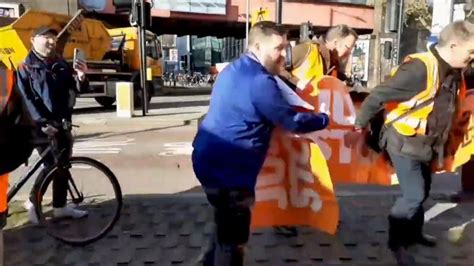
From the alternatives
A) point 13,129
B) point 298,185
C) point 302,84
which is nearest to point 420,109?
point 298,185

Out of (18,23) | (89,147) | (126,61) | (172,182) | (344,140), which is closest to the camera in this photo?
(344,140)

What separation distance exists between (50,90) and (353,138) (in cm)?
250

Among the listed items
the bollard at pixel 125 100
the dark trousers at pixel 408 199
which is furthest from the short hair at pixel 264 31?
the bollard at pixel 125 100

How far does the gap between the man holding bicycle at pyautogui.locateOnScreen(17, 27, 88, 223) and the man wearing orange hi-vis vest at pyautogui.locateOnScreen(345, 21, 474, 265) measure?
7.97ft

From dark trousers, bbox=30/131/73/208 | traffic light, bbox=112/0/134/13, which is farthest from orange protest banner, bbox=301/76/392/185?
traffic light, bbox=112/0/134/13

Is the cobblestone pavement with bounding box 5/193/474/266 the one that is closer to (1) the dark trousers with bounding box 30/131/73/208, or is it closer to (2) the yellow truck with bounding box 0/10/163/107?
(1) the dark trousers with bounding box 30/131/73/208

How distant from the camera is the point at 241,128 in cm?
322

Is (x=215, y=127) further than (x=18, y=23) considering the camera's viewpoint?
No

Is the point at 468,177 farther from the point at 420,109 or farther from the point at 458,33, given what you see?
the point at 458,33

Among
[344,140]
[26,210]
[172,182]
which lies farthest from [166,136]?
[344,140]

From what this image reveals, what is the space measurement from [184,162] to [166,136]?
11.2 feet

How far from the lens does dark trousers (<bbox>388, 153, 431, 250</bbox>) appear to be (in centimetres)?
384

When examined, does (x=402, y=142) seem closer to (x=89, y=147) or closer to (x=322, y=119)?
(x=322, y=119)

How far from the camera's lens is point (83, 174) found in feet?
16.5
